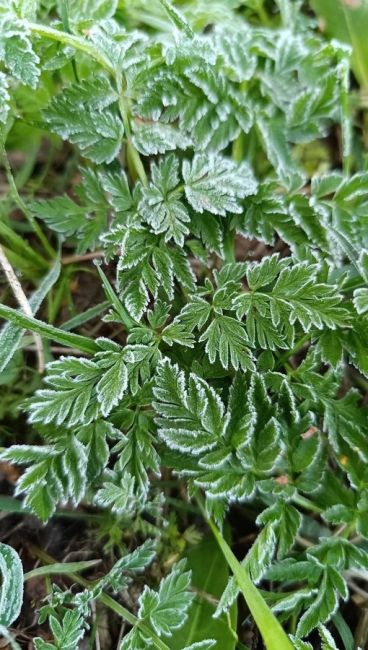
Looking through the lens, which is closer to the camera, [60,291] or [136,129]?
[136,129]

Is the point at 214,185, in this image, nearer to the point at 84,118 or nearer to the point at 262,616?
the point at 84,118

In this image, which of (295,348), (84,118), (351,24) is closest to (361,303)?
(295,348)

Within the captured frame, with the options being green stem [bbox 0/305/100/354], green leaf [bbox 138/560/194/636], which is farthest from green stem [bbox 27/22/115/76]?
green leaf [bbox 138/560/194/636]

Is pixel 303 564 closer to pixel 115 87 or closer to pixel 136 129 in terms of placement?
pixel 136 129

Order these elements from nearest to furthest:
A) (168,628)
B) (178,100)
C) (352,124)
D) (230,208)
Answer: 1. (168,628)
2. (230,208)
3. (178,100)
4. (352,124)

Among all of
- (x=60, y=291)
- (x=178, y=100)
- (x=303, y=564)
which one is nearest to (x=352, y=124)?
(x=178, y=100)
